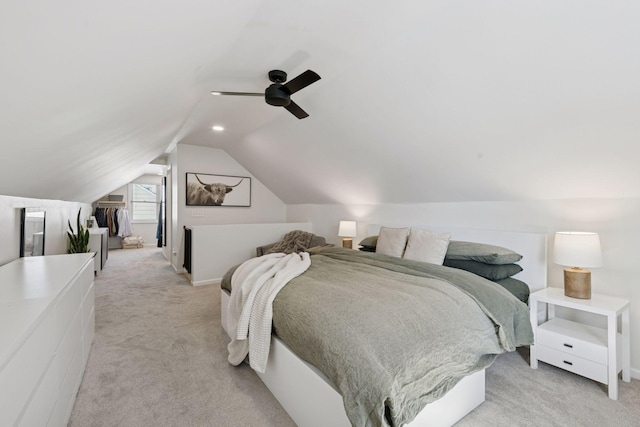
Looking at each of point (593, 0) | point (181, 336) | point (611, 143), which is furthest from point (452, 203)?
point (181, 336)

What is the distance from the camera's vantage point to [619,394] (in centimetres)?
195

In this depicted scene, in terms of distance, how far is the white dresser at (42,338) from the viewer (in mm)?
961

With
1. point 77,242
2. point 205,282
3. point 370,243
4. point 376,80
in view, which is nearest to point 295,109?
point 376,80

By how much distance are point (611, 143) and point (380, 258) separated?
6.22ft

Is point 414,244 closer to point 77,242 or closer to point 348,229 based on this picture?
point 348,229

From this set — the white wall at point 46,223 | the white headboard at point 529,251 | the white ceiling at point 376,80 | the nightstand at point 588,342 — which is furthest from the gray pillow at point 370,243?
the white wall at point 46,223

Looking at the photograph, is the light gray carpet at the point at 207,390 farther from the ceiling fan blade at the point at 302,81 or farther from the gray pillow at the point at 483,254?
the ceiling fan blade at the point at 302,81

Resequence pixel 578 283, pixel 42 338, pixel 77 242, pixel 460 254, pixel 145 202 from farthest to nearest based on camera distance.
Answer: pixel 145 202 < pixel 77 242 < pixel 460 254 < pixel 578 283 < pixel 42 338

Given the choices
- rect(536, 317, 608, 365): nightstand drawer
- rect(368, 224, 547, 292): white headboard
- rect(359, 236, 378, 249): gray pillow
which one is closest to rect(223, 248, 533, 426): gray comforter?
rect(536, 317, 608, 365): nightstand drawer

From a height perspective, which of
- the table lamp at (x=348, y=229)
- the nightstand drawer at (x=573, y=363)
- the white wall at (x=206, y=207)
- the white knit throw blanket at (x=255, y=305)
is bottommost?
the nightstand drawer at (x=573, y=363)

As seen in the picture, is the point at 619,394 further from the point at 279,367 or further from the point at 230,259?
the point at 230,259

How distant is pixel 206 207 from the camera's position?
5500 millimetres

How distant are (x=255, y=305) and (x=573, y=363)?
2311 mm

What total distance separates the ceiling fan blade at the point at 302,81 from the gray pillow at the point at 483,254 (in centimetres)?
209
